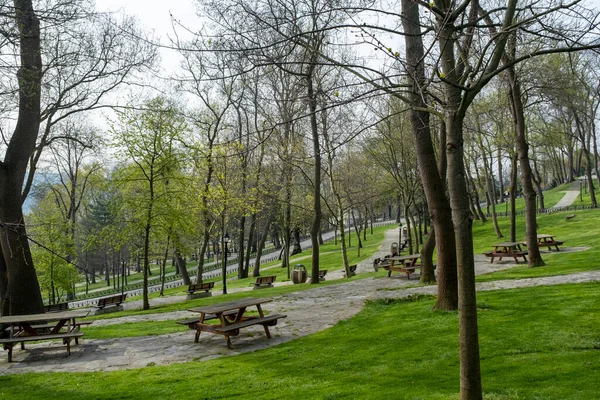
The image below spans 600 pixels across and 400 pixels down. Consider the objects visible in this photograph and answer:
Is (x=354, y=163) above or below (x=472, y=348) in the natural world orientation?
above

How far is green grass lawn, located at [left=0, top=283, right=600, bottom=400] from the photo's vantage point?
5.21 m

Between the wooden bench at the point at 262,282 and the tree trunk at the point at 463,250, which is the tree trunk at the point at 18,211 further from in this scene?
the wooden bench at the point at 262,282

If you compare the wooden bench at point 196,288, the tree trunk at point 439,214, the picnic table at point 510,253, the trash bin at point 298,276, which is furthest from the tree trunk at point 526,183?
the wooden bench at point 196,288

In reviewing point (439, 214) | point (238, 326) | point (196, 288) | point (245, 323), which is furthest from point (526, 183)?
point (196, 288)

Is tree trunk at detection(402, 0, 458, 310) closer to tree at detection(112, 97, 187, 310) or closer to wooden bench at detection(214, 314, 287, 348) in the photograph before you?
wooden bench at detection(214, 314, 287, 348)

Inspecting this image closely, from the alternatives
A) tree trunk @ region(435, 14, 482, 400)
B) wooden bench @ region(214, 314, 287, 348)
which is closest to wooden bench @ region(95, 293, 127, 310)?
wooden bench @ region(214, 314, 287, 348)

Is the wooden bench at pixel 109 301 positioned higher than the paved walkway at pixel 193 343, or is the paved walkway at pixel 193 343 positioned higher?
the paved walkway at pixel 193 343

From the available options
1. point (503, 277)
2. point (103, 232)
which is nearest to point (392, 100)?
point (503, 277)

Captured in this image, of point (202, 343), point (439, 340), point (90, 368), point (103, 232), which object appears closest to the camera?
point (439, 340)

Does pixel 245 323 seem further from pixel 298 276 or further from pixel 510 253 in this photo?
pixel 298 276

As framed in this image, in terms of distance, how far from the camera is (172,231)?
1953 centimetres

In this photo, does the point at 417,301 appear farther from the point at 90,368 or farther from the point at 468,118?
the point at 468,118

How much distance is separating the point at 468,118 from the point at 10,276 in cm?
2220

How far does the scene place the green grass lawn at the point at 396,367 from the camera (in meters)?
5.21
